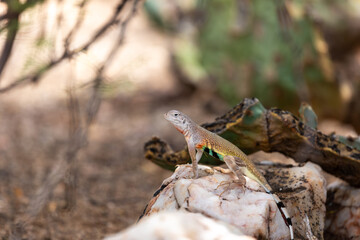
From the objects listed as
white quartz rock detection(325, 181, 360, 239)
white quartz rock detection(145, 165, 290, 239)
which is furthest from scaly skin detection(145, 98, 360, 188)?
white quartz rock detection(145, 165, 290, 239)

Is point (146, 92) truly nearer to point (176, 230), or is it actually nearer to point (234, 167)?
point (234, 167)

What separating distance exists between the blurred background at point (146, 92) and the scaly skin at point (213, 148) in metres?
1.01

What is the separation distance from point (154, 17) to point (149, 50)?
58 centimetres

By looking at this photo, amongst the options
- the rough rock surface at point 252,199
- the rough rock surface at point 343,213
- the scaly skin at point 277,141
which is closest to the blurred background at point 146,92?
the scaly skin at point 277,141

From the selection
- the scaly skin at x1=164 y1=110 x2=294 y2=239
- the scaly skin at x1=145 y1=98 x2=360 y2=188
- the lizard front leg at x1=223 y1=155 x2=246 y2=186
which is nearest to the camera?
the lizard front leg at x1=223 y1=155 x2=246 y2=186

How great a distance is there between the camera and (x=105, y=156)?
5.59 metres

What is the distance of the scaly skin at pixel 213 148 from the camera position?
240 centimetres

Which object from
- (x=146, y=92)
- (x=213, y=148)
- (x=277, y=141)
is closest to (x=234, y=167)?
(x=213, y=148)

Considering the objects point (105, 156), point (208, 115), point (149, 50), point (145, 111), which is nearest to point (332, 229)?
point (105, 156)

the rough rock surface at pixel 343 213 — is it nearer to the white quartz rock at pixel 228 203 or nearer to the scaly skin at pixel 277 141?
the scaly skin at pixel 277 141

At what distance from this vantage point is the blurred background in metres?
3.90

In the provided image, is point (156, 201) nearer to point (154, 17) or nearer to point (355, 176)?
point (355, 176)

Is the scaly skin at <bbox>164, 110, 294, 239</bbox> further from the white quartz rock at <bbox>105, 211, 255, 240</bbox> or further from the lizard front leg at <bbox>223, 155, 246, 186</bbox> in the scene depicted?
the white quartz rock at <bbox>105, 211, 255, 240</bbox>

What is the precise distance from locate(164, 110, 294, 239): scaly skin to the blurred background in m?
1.01
